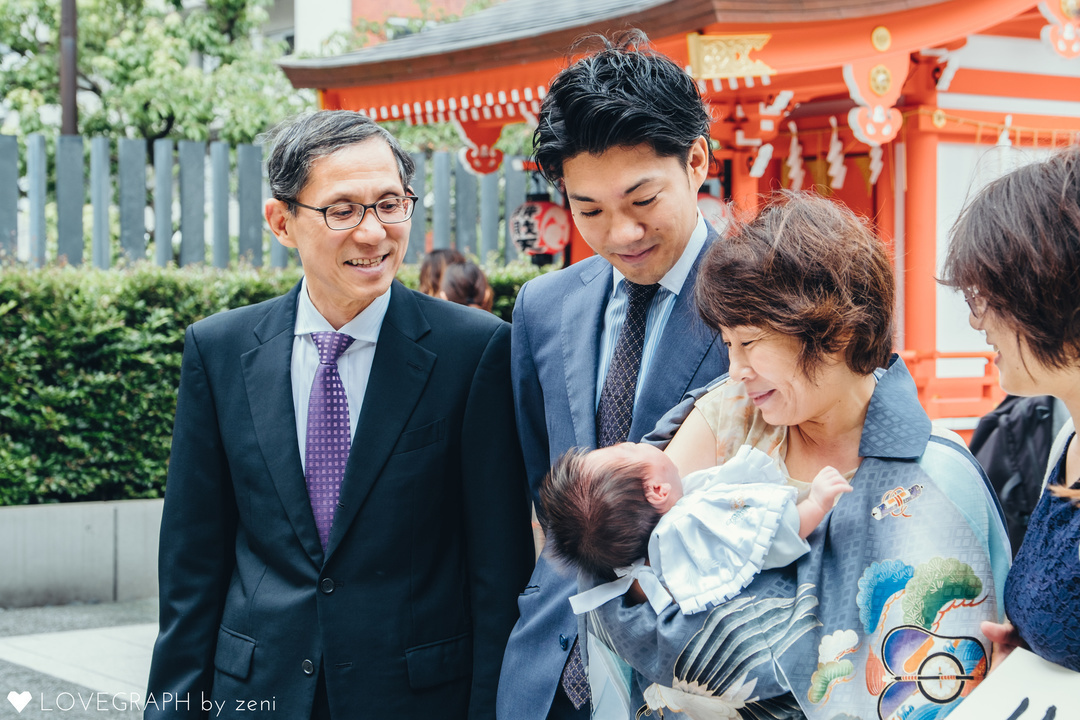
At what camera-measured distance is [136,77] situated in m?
11.1

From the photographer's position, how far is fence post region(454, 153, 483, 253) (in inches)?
369

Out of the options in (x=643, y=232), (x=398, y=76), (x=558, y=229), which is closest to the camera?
(x=643, y=232)

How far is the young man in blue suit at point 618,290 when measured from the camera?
189 centimetres

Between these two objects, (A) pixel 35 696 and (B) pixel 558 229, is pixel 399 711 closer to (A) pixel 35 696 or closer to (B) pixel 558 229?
(A) pixel 35 696

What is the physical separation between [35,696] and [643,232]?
4001 millimetres

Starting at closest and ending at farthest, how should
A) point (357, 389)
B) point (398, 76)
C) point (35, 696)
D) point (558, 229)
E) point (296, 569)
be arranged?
1. point (296, 569)
2. point (357, 389)
3. point (35, 696)
4. point (398, 76)
5. point (558, 229)

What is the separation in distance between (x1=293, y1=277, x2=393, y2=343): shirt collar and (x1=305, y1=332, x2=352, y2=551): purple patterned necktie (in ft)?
0.15

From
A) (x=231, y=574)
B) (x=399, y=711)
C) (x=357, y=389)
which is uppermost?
(x=357, y=389)

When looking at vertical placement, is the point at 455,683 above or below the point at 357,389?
below

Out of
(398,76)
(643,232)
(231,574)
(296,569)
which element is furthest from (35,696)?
(398,76)

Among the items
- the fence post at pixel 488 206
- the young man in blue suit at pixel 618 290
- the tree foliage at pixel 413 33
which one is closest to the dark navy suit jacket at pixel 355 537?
the young man in blue suit at pixel 618 290

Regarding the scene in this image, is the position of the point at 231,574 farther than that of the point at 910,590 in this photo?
Yes

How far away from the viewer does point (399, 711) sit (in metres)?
2.02

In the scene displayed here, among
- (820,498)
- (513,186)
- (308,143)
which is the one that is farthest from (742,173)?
(820,498)
